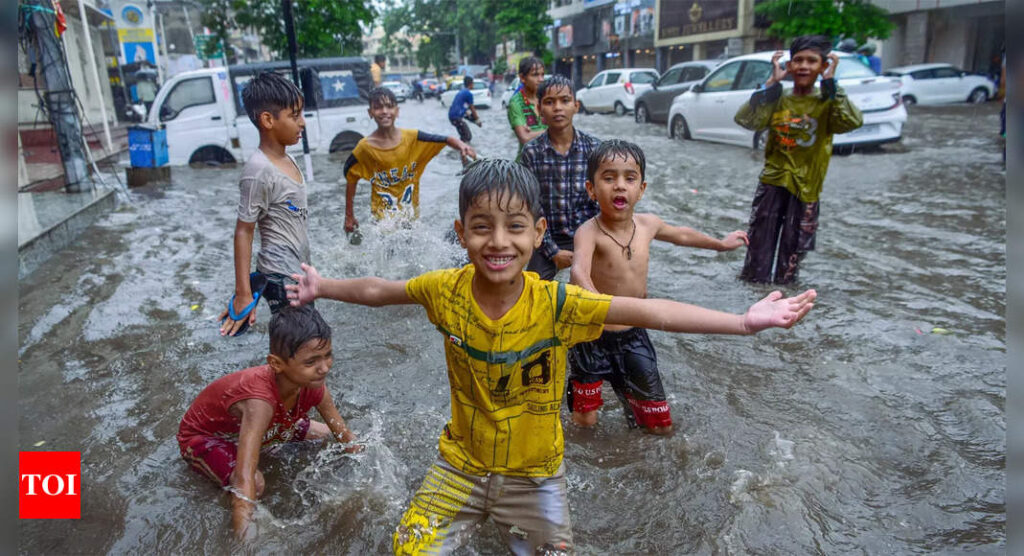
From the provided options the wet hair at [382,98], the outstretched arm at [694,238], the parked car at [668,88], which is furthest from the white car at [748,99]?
the outstretched arm at [694,238]

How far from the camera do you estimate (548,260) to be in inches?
148

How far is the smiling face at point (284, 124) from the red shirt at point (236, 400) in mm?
1216

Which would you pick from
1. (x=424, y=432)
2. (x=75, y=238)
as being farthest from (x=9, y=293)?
(x=75, y=238)

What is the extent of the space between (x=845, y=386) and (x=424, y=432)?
2.31 meters

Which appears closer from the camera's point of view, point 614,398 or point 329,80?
point 614,398

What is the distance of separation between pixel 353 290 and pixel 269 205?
1.36 m

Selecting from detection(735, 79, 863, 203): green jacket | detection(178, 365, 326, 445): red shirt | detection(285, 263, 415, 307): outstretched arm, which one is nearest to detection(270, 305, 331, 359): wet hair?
detection(178, 365, 326, 445): red shirt

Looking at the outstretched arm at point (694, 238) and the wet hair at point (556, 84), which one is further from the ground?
the wet hair at point (556, 84)

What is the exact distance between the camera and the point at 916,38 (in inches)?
986

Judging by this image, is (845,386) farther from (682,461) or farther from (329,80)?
(329,80)

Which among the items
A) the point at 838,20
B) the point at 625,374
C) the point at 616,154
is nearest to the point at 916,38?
the point at 838,20

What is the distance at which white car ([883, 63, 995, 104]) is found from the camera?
20094mm

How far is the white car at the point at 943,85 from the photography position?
791 inches

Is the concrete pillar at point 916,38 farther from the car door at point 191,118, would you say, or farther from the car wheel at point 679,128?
the car door at point 191,118
